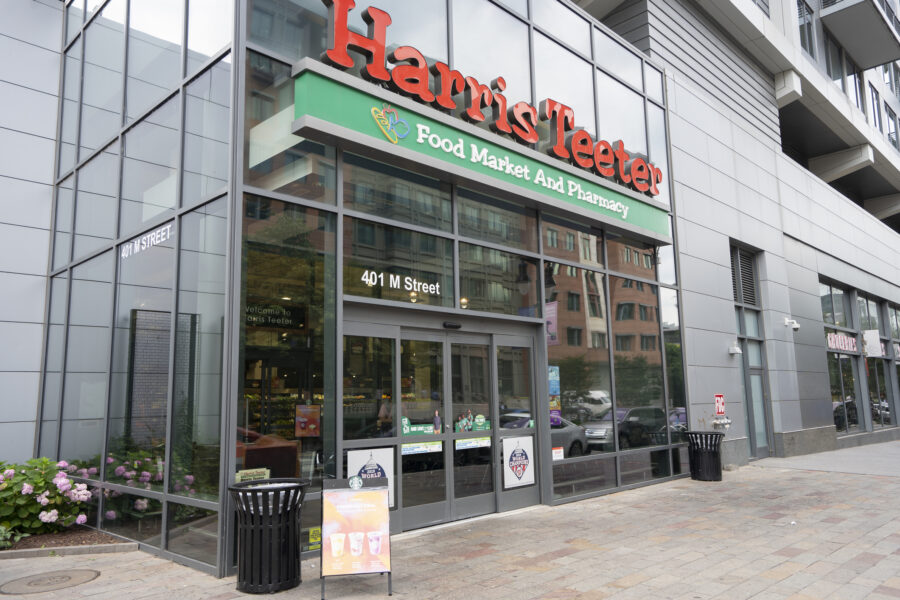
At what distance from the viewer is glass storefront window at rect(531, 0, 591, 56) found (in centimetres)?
1162

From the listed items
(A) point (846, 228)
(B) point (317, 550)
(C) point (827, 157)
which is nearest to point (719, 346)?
(B) point (317, 550)

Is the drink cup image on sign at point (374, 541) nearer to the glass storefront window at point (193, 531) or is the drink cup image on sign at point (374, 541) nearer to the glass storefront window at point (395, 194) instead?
the glass storefront window at point (193, 531)

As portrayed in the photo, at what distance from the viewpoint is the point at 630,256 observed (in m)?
12.8

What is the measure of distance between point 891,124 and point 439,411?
99.2ft

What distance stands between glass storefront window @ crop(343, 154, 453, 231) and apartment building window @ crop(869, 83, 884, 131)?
25.3m

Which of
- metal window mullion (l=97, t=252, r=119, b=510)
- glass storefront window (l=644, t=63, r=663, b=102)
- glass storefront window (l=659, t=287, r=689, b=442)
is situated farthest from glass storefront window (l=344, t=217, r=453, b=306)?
glass storefront window (l=644, t=63, r=663, b=102)

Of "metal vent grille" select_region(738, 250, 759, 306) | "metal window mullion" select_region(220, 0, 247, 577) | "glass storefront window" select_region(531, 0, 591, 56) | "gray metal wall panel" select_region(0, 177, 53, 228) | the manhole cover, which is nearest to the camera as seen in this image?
the manhole cover

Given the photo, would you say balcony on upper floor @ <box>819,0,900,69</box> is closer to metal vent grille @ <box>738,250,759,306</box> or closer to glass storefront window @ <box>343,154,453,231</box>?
metal vent grille @ <box>738,250,759,306</box>

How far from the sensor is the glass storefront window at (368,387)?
7.76m

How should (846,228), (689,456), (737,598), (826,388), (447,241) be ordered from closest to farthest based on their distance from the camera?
(737,598), (447,241), (689,456), (826,388), (846,228)

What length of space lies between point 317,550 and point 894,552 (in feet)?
20.7

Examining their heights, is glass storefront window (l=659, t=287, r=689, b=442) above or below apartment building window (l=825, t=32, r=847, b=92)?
below

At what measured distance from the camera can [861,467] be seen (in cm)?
1472

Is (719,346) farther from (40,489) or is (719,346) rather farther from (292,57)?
(40,489)
